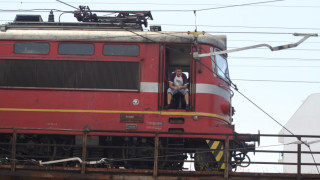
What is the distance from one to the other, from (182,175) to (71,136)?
13.5ft

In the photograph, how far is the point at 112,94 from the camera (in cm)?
1686

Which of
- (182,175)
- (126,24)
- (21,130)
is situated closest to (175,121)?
(182,175)

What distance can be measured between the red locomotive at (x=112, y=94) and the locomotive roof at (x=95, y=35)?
1.2 inches

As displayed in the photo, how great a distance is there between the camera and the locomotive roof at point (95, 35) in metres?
16.9

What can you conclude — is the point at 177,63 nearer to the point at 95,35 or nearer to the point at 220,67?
the point at 220,67

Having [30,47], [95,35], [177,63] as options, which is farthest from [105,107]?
[30,47]

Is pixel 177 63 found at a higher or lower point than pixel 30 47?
lower

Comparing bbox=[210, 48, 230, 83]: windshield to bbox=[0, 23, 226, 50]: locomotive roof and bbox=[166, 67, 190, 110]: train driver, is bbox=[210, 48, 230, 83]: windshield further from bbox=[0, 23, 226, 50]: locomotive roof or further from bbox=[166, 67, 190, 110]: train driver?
bbox=[166, 67, 190, 110]: train driver

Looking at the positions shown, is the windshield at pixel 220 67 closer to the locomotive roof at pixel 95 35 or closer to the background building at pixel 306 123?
the locomotive roof at pixel 95 35

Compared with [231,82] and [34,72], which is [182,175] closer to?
[231,82]

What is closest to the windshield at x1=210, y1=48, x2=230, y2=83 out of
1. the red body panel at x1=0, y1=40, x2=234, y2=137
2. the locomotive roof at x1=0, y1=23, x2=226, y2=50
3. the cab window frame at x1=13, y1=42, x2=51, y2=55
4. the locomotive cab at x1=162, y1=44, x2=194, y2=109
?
the red body panel at x1=0, y1=40, x2=234, y2=137

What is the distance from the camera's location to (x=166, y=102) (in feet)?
54.9

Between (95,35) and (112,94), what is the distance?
1.91 m

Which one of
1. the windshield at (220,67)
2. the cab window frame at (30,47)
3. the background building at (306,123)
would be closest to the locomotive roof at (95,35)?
the cab window frame at (30,47)
